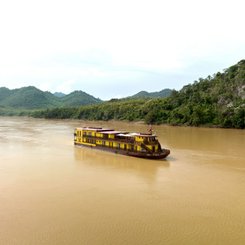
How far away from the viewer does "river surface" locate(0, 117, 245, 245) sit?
12.4 meters

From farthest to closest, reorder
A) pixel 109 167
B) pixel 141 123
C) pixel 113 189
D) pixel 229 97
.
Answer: pixel 141 123
pixel 229 97
pixel 109 167
pixel 113 189

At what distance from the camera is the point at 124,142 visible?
30281 mm

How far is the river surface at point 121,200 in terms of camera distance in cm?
1243

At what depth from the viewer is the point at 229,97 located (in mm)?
70688

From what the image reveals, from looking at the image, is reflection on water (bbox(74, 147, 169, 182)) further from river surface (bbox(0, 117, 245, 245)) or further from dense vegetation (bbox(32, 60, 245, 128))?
dense vegetation (bbox(32, 60, 245, 128))

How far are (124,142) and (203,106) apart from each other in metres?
45.1

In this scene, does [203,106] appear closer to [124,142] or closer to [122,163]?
[124,142]

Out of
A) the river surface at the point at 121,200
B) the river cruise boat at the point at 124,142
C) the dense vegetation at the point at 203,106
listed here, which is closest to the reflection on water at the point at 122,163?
the river surface at the point at 121,200

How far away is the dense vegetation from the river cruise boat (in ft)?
113

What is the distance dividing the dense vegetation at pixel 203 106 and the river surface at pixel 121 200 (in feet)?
120

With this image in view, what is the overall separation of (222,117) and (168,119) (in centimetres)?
1287

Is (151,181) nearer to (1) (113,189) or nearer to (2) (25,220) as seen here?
(1) (113,189)

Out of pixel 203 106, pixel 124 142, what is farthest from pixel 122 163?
pixel 203 106

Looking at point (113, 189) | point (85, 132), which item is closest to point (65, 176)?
point (113, 189)
